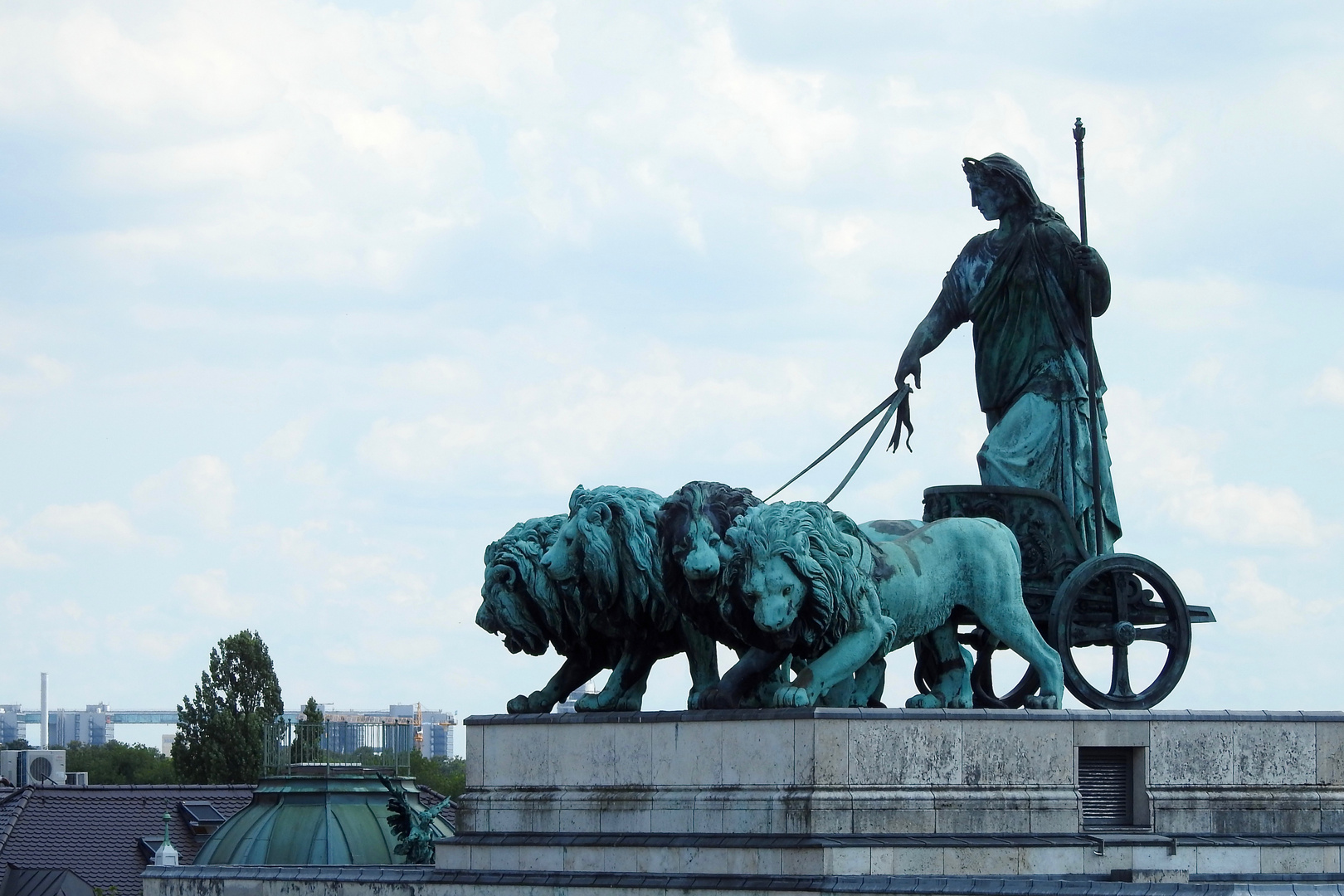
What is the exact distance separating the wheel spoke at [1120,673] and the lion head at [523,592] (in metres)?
4.89

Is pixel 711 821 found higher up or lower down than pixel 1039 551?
lower down

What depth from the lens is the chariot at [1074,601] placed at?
86.3 feet

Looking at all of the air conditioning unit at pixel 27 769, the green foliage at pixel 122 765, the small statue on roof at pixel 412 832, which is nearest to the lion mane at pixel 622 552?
the small statue on roof at pixel 412 832

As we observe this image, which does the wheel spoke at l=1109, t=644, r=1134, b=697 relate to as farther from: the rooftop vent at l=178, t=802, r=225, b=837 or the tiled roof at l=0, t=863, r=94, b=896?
the rooftop vent at l=178, t=802, r=225, b=837

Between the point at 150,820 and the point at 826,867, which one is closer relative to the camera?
the point at 826,867

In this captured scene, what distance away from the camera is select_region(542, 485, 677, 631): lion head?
2511 cm

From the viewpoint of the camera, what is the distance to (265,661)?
77.4 m

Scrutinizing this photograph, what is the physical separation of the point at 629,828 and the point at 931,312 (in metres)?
6.60

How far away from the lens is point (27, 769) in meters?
80.1

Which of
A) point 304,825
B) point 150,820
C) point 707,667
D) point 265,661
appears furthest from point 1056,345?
point 265,661

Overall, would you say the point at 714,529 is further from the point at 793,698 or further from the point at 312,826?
the point at 312,826

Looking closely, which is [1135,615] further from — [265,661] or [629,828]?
[265,661]

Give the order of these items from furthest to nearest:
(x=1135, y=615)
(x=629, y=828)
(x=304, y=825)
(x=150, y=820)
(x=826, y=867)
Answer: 1. (x=150, y=820)
2. (x=304, y=825)
3. (x=1135, y=615)
4. (x=629, y=828)
5. (x=826, y=867)

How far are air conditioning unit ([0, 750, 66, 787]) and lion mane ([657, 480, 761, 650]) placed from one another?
50.8 m
